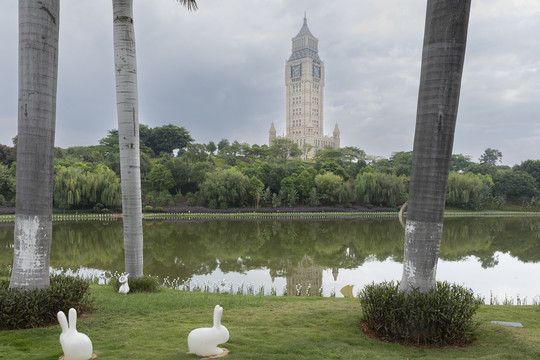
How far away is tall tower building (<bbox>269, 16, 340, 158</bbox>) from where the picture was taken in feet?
354

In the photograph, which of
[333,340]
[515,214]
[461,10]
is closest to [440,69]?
[461,10]

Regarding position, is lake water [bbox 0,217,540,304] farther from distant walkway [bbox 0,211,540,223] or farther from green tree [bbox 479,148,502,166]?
green tree [bbox 479,148,502,166]

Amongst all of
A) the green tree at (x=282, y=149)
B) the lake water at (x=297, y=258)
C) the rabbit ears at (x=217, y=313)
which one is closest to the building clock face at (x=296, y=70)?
the green tree at (x=282, y=149)

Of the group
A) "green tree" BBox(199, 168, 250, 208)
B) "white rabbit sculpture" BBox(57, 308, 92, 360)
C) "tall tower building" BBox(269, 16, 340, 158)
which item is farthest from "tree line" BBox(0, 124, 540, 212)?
"tall tower building" BBox(269, 16, 340, 158)

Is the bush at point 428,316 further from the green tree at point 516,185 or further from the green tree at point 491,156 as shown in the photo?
the green tree at point 491,156

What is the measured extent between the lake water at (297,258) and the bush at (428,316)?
4.99 metres

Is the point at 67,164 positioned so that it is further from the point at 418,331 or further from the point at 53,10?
the point at 418,331

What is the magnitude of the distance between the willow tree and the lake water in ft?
10.5

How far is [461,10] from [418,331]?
11.8ft

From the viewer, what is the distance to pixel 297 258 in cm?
1398

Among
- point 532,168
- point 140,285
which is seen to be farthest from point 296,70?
point 140,285

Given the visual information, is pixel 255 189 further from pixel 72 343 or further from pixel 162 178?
pixel 72 343

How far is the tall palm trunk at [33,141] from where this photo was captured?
14.3ft

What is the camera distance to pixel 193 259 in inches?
531
